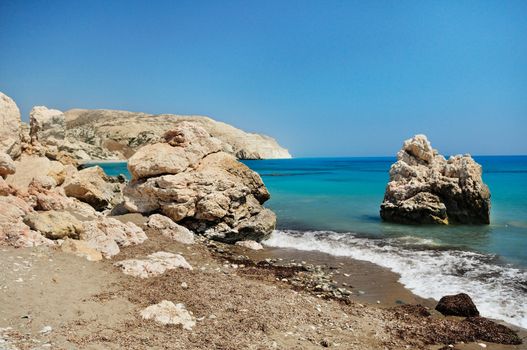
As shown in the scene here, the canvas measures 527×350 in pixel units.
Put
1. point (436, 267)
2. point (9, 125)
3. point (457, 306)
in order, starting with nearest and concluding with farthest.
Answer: point (457, 306) → point (436, 267) → point (9, 125)

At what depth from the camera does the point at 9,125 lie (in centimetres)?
1617

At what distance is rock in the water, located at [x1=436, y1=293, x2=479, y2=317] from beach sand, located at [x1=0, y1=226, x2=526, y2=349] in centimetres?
66

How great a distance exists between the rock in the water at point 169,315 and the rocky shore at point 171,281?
0.02 metres

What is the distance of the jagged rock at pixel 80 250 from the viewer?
1047 cm

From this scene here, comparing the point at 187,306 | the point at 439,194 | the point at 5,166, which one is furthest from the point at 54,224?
the point at 439,194

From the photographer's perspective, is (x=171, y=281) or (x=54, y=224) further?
(x=54, y=224)

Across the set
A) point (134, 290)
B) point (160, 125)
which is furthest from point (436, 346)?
point (160, 125)

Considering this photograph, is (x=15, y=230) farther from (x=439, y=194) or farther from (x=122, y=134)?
(x=122, y=134)

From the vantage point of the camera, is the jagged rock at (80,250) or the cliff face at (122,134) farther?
the cliff face at (122,134)

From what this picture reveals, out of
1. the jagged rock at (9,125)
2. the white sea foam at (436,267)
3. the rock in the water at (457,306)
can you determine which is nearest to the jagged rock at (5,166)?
the jagged rock at (9,125)

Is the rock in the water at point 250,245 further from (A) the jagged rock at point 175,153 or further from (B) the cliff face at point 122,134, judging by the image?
(B) the cliff face at point 122,134

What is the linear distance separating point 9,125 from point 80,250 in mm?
8898

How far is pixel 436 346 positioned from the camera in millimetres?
8164

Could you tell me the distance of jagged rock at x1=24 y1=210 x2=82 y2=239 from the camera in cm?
1085
